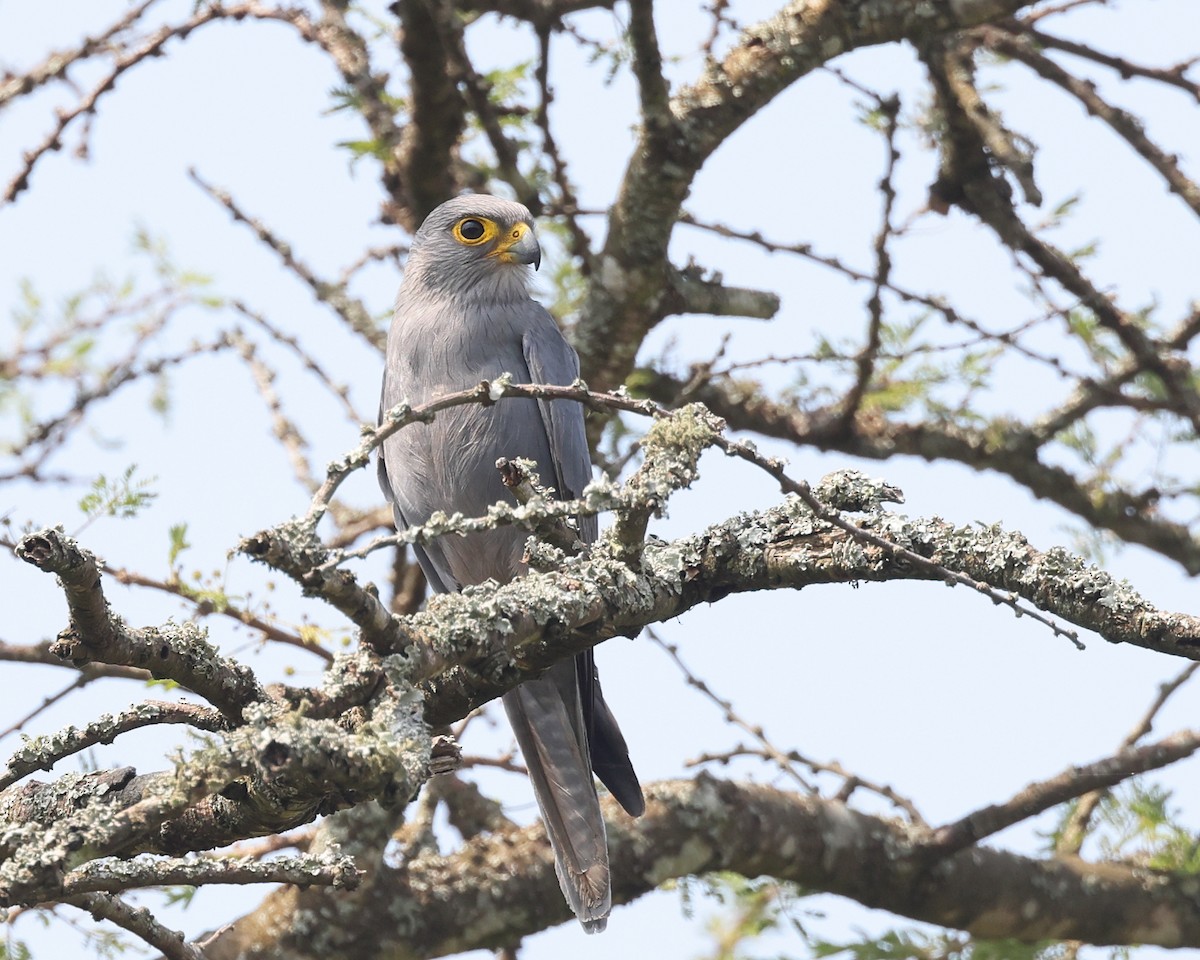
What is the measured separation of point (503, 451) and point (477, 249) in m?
0.93

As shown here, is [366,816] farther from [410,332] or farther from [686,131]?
[686,131]

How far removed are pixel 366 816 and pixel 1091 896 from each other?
247 cm

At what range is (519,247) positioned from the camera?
4668 millimetres

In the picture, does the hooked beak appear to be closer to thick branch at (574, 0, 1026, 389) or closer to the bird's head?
the bird's head

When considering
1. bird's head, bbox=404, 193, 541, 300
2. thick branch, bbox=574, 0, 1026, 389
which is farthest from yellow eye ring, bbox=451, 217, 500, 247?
thick branch, bbox=574, 0, 1026, 389

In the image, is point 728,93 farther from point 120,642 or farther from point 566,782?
point 120,642

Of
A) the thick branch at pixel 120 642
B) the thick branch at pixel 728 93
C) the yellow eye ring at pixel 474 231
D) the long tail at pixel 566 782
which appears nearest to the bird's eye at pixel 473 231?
the yellow eye ring at pixel 474 231

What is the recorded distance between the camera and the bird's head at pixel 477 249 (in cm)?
466

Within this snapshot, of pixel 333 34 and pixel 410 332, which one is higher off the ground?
pixel 333 34

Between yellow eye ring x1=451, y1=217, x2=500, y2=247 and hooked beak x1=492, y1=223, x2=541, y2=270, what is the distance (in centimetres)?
5

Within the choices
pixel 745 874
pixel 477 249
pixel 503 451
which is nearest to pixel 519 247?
pixel 477 249

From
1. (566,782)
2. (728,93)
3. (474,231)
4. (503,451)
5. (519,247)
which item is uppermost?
(474,231)

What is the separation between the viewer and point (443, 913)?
3955 mm

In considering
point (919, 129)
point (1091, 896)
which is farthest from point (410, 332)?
point (1091, 896)
